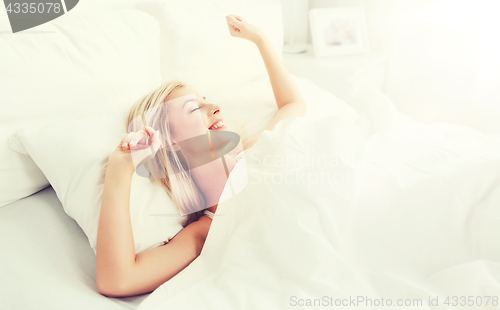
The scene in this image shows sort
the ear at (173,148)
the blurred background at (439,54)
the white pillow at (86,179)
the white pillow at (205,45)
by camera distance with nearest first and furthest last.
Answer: the white pillow at (86,179)
the ear at (173,148)
the white pillow at (205,45)
the blurred background at (439,54)

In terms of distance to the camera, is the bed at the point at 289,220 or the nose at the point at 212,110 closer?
the bed at the point at 289,220

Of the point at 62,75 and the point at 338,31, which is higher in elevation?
the point at 62,75

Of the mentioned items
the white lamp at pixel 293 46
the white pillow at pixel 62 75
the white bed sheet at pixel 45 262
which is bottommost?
the white bed sheet at pixel 45 262

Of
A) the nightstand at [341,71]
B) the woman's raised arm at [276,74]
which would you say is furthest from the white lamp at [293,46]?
the woman's raised arm at [276,74]

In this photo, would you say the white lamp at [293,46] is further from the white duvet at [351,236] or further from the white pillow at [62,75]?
the white duvet at [351,236]

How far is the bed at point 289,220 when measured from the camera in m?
0.55

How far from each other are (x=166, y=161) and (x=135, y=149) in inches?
3.9

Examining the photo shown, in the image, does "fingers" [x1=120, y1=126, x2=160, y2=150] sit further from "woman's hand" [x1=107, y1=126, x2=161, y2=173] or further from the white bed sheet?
the white bed sheet

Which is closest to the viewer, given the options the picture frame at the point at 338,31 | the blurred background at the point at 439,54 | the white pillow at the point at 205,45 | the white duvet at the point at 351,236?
the white duvet at the point at 351,236

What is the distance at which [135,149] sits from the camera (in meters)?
0.71

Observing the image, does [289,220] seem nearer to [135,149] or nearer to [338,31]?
[135,149]

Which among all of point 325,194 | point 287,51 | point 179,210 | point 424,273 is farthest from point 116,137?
point 287,51

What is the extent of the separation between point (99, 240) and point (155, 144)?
0.73 feet

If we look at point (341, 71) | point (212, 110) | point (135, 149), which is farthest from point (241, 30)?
point (341, 71)
